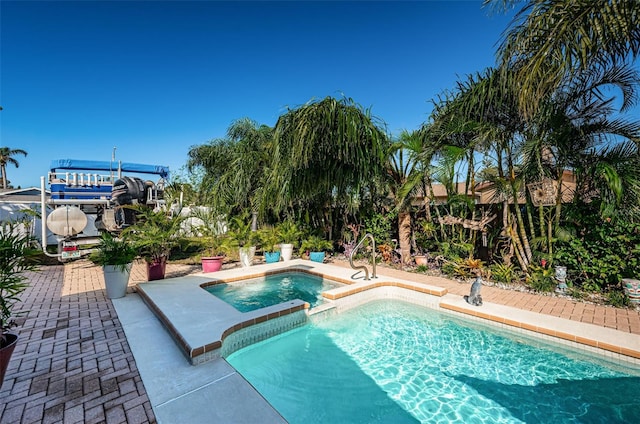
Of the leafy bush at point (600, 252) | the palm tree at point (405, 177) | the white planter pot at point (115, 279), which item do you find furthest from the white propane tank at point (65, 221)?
the leafy bush at point (600, 252)

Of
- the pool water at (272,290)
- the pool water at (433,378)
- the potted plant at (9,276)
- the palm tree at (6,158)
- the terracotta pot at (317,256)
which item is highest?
the palm tree at (6,158)

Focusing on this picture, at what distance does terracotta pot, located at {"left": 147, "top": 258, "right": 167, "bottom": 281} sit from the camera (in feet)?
20.4

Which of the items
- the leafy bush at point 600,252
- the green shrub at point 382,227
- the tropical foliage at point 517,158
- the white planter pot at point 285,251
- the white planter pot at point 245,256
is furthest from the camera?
the white planter pot at point 285,251

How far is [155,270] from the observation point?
6270 mm

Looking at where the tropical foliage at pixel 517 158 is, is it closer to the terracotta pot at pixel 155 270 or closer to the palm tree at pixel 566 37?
the palm tree at pixel 566 37

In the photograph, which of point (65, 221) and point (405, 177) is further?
point (65, 221)

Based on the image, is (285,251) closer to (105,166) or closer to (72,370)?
(72,370)

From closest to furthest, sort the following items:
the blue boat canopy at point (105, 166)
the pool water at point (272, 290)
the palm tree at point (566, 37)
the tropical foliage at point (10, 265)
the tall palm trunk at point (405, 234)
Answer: the tropical foliage at point (10, 265)
the palm tree at point (566, 37)
the pool water at point (272, 290)
the tall palm trunk at point (405, 234)
the blue boat canopy at point (105, 166)

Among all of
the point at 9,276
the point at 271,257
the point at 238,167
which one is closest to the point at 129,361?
the point at 9,276

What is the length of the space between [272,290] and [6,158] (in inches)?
1788

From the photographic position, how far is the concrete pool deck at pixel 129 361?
225cm

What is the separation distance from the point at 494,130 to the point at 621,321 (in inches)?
137

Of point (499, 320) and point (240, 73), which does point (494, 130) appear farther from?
point (240, 73)

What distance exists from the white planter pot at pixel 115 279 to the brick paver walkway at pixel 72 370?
176mm
